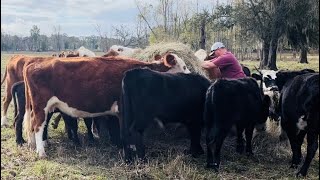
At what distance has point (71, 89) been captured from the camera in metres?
5.86

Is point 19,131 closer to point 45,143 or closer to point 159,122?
point 45,143

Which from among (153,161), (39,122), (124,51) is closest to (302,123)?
(153,161)

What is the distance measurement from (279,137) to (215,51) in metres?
2.31

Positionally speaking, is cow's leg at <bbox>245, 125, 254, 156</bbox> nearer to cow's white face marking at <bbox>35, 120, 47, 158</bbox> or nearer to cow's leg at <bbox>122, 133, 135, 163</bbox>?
cow's leg at <bbox>122, 133, 135, 163</bbox>

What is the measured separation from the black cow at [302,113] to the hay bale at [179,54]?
7.10 ft

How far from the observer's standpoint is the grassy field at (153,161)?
473 centimetres

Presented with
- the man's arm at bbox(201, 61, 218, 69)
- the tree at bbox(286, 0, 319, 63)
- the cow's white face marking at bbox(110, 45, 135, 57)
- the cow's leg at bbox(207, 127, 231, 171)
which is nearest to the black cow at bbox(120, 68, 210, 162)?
the cow's leg at bbox(207, 127, 231, 171)

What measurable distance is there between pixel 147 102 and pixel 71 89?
1.32 metres

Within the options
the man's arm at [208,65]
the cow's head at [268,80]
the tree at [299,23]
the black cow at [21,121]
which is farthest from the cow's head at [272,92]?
the tree at [299,23]

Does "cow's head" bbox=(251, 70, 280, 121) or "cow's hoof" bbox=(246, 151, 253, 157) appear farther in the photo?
"cow's head" bbox=(251, 70, 280, 121)

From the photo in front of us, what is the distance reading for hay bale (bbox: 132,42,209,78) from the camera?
7.30 m

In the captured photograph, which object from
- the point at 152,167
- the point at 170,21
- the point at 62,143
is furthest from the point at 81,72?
the point at 170,21

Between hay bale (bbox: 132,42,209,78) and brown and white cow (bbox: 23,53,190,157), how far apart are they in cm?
163

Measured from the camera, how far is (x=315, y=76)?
15.6 feet
